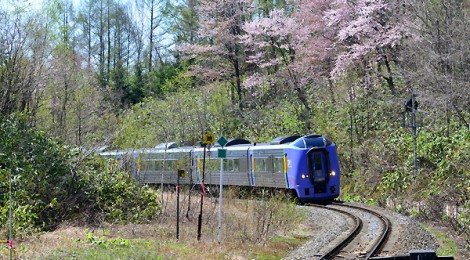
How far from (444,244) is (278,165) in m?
10.3

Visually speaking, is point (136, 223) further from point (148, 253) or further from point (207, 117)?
point (207, 117)

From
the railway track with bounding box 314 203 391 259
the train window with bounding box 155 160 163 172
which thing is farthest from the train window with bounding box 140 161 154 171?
the railway track with bounding box 314 203 391 259

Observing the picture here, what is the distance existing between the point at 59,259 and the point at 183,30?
4237 cm

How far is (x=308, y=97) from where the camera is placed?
35.0 meters

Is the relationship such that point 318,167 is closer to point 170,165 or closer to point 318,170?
point 318,170

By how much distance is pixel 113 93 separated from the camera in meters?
47.7

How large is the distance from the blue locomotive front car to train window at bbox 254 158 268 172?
4.64ft

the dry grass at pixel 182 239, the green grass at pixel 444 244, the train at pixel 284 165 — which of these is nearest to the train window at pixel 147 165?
the train at pixel 284 165

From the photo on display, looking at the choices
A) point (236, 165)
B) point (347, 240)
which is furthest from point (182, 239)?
point (236, 165)

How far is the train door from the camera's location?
72.4 ft

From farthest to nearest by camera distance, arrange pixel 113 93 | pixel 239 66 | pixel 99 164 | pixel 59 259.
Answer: pixel 113 93 → pixel 239 66 → pixel 99 164 → pixel 59 259

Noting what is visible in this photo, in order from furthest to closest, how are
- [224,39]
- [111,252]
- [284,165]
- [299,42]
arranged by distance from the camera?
[224,39], [299,42], [284,165], [111,252]

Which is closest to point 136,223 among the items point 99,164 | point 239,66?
point 99,164

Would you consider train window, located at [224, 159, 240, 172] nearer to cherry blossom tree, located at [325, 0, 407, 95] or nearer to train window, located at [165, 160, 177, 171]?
train window, located at [165, 160, 177, 171]
